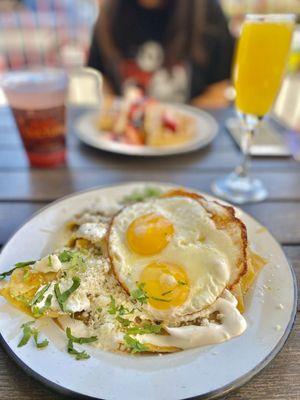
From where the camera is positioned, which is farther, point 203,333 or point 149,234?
point 149,234

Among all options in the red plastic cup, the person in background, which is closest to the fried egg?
the red plastic cup

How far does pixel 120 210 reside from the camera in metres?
0.89

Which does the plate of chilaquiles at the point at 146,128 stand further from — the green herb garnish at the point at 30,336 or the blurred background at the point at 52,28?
the blurred background at the point at 52,28

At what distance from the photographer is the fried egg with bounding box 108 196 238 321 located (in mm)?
681

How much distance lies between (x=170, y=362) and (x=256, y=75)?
93 centimetres

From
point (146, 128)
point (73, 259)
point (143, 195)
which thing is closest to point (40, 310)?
point (73, 259)

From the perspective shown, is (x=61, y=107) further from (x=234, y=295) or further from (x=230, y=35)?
(x=230, y=35)

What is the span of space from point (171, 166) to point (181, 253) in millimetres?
662

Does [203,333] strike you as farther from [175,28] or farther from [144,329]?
[175,28]

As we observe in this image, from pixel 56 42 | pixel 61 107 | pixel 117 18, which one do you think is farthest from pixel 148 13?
pixel 56 42

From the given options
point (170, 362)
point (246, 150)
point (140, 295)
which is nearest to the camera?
point (170, 362)

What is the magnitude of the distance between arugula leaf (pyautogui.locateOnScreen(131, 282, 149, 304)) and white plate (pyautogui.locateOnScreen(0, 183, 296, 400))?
110 mm

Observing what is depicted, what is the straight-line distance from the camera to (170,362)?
1.90ft

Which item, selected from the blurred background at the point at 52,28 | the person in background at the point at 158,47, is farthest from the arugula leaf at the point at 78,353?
the blurred background at the point at 52,28
